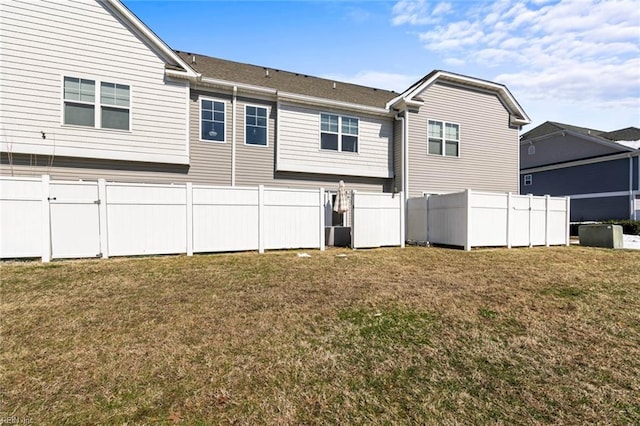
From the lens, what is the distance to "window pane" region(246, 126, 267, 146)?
464 inches

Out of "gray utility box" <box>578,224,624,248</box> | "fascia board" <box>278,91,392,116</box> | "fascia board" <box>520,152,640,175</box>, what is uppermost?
"fascia board" <box>278,91,392,116</box>

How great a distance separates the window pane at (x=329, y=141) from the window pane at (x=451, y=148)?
16.0ft

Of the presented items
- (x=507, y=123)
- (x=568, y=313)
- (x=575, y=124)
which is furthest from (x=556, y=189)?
(x=568, y=313)

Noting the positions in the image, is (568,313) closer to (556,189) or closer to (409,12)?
(409,12)

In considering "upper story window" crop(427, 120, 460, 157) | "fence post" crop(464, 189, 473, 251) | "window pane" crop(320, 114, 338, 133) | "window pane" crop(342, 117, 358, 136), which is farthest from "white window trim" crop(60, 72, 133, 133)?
"upper story window" crop(427, 120, 460, 157)

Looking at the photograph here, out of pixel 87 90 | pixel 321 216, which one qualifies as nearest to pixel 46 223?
pixel 87 90

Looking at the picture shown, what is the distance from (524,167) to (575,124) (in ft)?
24.8

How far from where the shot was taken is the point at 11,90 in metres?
9.11

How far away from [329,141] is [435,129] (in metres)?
4.70

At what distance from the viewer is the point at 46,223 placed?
7.38 metres

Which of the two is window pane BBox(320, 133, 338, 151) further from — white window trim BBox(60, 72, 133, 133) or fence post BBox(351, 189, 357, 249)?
white window trim BBox(60, 72, 133, 133)

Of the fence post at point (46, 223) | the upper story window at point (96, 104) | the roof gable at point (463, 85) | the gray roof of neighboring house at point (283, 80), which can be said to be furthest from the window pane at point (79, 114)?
the roof gable at point (463, 85)

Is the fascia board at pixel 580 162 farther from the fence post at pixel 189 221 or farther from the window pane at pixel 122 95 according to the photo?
the window pane at pixel 122 95

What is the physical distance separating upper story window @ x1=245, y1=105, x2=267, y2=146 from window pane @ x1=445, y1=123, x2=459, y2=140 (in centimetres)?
776
